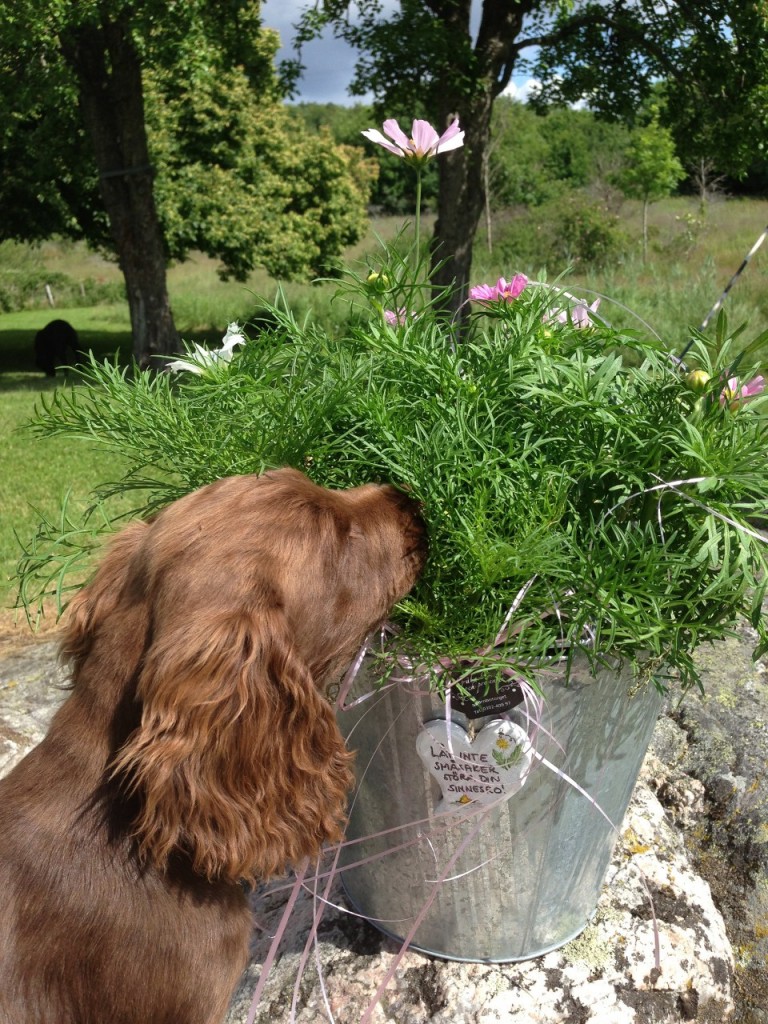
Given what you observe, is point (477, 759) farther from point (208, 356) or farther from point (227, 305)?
point (227, 305)

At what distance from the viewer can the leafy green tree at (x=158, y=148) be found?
988 centimetres

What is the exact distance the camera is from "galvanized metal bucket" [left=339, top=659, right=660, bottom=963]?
1991mm

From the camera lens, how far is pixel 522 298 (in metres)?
2.38

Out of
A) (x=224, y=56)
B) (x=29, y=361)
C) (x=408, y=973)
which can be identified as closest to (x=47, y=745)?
(x=408, y=973)

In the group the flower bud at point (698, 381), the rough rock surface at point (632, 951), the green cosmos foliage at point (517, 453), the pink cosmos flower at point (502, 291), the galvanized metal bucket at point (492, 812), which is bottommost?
the rough rock surface at point (632, 951)

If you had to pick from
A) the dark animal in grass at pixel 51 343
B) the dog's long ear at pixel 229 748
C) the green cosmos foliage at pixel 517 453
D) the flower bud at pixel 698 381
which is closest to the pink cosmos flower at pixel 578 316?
the green cosmos foliage at pixel 517 453

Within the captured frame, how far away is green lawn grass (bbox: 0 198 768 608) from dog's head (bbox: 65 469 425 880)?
0.80 metres

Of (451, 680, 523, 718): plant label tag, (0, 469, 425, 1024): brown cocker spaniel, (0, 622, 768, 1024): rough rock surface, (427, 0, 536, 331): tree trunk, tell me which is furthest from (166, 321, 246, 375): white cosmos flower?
(427, 0, 536, 331): tree trunk

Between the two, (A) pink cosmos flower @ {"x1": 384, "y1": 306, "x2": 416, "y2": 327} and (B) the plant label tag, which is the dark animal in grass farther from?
(B) the plant label tag

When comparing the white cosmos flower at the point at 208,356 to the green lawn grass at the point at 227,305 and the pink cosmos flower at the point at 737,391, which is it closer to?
the green lawn grass at the point at 227,305

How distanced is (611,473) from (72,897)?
60.0 inches

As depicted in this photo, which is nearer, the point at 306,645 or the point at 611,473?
the point at 306,645

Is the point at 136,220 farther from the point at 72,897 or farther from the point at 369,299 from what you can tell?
the point at 72,897

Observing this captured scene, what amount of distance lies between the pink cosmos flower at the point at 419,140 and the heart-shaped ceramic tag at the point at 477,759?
58.8 inches
